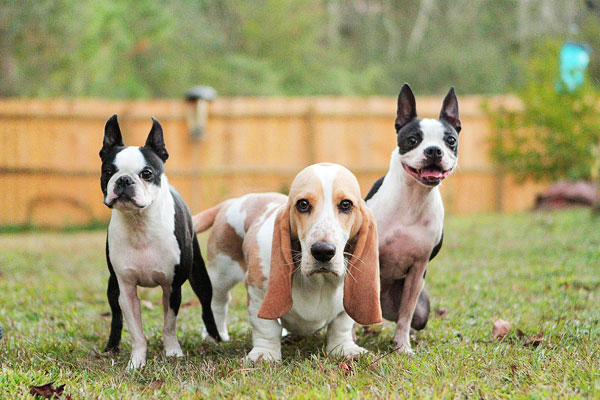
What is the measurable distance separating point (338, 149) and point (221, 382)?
1168 centimetres

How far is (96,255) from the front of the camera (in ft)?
31.0

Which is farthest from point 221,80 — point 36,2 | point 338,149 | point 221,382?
point 221,382

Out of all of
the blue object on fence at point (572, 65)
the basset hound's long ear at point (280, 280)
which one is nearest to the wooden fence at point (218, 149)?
the blue object on fence at point (572, 65)

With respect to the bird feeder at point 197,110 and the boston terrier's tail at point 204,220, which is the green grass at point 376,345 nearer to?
the boston terrier's tail at point 204,220

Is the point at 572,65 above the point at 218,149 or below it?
above

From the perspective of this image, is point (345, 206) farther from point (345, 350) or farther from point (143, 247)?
point (143, 247)

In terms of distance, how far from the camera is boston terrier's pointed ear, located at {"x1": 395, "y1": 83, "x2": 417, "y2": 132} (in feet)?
14.0

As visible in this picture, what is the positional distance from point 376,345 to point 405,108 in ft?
5.14

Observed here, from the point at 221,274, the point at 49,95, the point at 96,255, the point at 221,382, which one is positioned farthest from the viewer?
the point at 49,95

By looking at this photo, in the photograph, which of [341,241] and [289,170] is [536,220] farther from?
[341,241]

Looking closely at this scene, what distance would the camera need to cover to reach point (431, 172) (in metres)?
3.97

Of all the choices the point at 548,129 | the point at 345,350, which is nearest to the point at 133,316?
the point at 345,350

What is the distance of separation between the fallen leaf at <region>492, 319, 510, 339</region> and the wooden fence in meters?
9.96

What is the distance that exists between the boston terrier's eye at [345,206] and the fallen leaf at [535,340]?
160 centimetres
